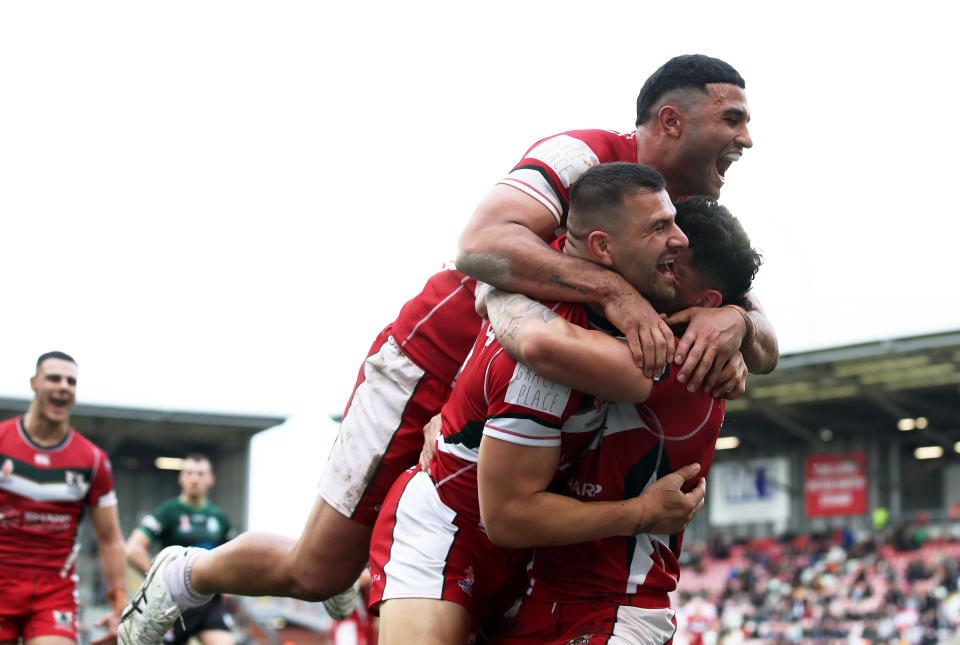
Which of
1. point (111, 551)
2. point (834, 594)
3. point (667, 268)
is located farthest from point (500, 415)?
point (834, 594)

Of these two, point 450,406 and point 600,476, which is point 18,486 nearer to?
point 450,406

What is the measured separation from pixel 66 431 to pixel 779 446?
95.4 ft

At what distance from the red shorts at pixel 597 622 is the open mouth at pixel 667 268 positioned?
1081 mm

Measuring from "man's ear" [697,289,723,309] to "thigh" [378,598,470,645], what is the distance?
4.28 ft

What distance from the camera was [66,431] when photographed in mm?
8031

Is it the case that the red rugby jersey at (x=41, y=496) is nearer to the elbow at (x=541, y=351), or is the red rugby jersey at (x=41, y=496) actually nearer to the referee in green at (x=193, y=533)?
the referee in green at (x=193, y=533)

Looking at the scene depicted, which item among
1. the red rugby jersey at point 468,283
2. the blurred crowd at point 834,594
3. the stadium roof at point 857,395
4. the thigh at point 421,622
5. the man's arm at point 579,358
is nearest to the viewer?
the man's arm at point 579,358

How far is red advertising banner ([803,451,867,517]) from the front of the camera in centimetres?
3144

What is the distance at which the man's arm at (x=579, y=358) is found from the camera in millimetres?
3342

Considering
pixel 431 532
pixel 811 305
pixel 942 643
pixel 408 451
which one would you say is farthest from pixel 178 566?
pixel 811 305

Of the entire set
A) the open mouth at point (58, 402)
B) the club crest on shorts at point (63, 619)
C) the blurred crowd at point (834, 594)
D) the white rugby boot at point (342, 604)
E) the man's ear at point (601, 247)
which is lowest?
the blurred crowd at point (834, 594)

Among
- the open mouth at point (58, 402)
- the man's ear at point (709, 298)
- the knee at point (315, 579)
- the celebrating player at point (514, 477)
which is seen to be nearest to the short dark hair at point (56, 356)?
the open mouth at point (58, 402)

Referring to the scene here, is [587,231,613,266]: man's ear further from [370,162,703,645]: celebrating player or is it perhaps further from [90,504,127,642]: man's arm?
[90,504,127,642]: man's arm

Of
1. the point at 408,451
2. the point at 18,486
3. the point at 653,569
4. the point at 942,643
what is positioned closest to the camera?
the point at 653,569
